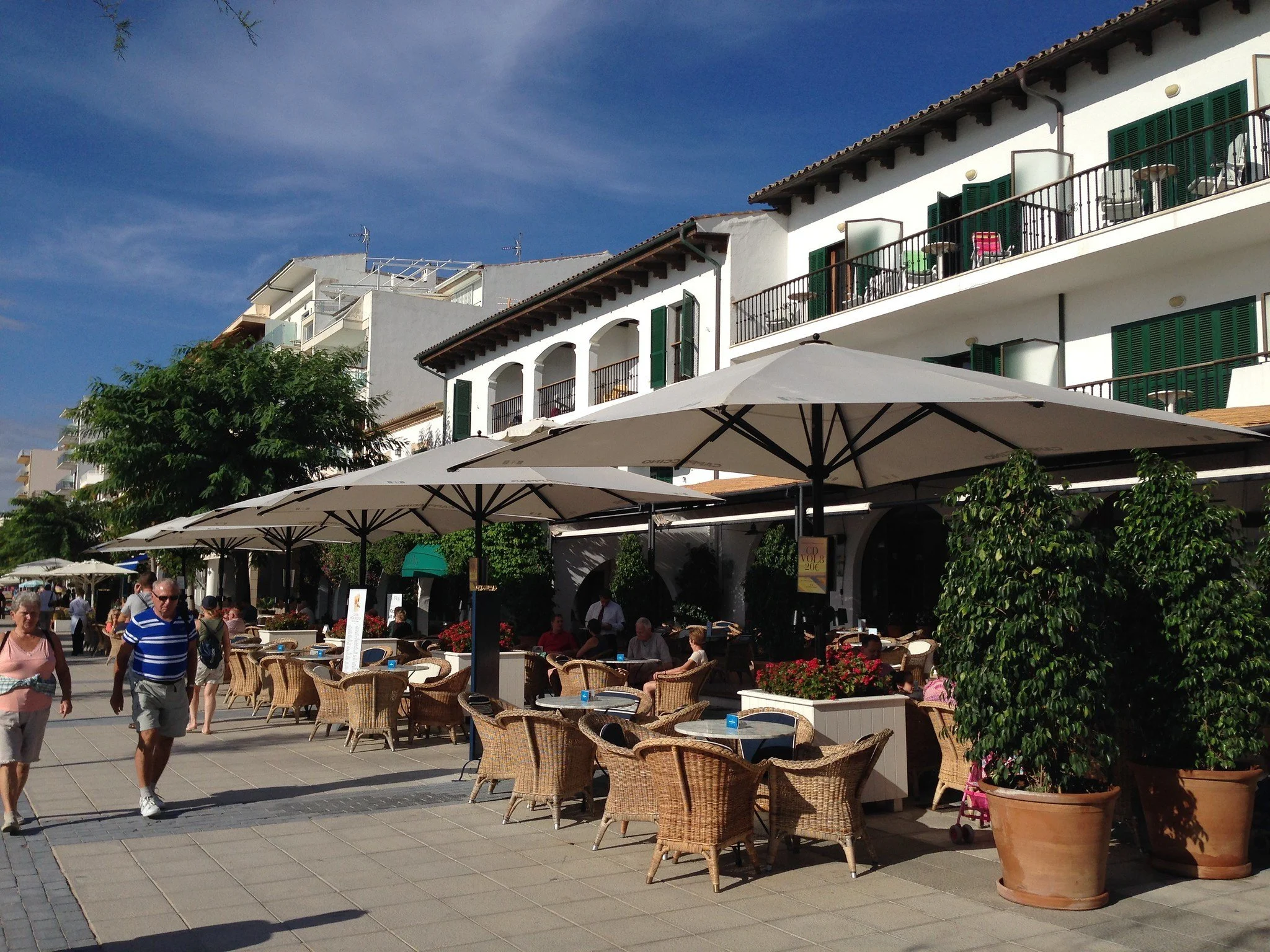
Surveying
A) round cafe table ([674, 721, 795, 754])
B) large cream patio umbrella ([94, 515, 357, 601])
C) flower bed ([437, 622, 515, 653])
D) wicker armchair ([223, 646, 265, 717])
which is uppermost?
large cream patio umbrella ([94, 515, 357, 601])

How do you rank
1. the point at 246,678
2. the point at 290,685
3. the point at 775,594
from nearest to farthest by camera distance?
the point at 290,685, the point at 246,678, the point at 775,594

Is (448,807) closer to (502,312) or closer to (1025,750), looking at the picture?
(1025,750)

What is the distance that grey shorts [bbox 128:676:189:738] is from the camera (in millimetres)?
8328

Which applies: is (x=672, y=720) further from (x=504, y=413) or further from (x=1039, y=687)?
(x=504, y=413)

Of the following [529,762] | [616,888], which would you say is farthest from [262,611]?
[616,888]

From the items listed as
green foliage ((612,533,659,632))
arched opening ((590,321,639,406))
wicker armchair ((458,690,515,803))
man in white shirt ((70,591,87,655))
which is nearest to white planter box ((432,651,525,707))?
wicker armchair ((458,690,515,803))

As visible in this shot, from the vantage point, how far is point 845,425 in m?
8.38

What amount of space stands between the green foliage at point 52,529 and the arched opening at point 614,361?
44761 mm

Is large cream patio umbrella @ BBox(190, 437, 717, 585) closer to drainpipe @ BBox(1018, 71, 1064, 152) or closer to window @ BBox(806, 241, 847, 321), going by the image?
window @ BBox(806, 241, 847, 321)

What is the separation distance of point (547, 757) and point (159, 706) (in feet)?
9.79

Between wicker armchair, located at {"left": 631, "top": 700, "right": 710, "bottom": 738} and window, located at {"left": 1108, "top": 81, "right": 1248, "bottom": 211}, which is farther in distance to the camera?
window, located at {"left": 1108, "top": 81, "right": 1248, "bottom": 211}

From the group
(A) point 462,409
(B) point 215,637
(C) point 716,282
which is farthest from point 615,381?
(B) point 215,637

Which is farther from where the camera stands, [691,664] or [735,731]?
[691,664]

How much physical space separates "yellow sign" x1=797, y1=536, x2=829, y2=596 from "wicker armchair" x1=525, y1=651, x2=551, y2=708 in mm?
5662
